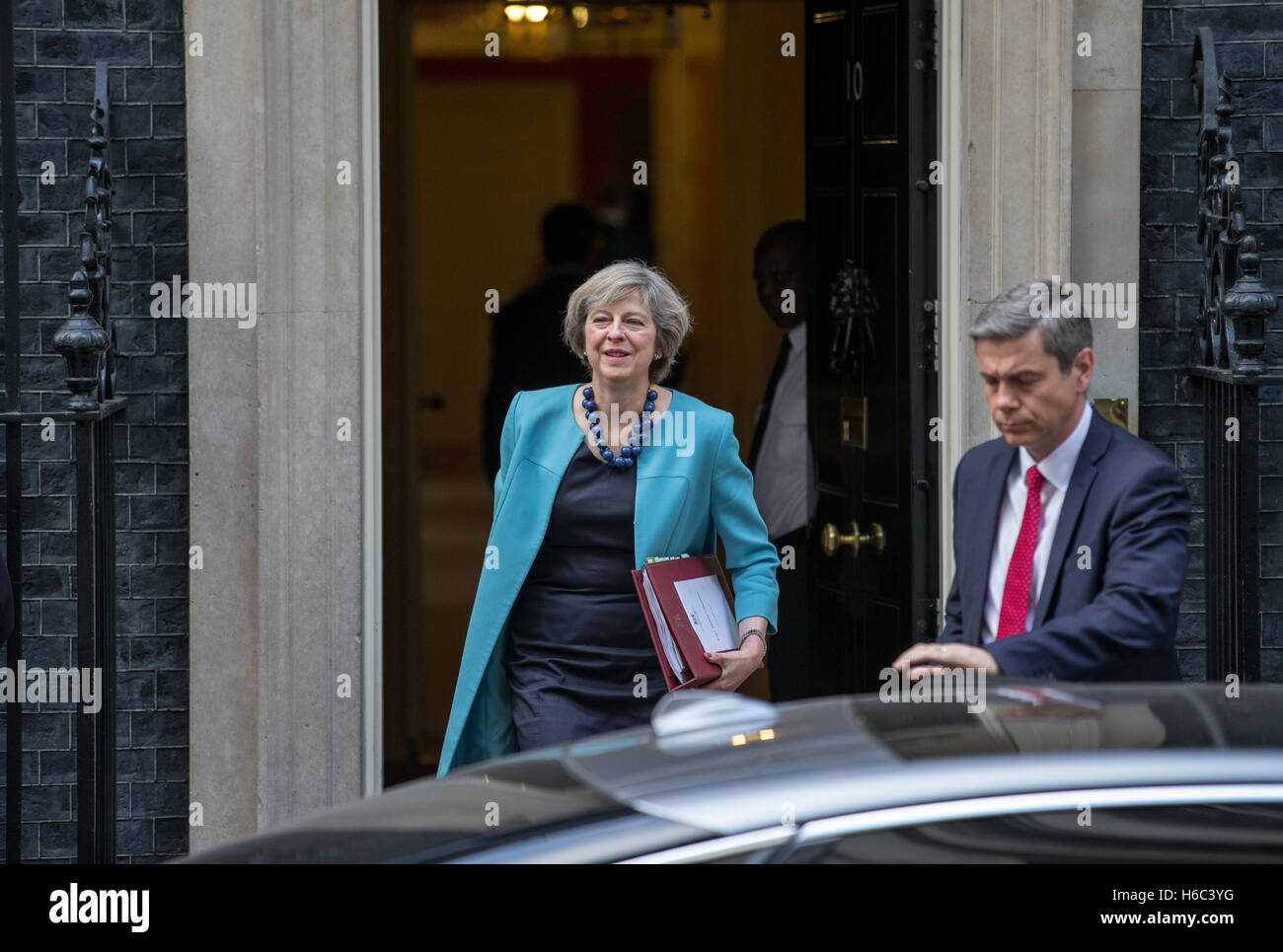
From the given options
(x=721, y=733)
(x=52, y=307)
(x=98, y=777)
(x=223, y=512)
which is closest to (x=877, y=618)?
(x=223, y=512)

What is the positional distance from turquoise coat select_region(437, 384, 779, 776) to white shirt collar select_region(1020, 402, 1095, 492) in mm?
1170

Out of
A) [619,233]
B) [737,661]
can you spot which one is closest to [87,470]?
[737,661]

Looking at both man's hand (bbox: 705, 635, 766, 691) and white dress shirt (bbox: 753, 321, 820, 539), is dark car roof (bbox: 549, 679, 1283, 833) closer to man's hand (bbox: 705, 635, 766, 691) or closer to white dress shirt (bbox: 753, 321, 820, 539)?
man's hand (bbox: 705, 635, 766, 691)

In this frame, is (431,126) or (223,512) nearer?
(223,512)

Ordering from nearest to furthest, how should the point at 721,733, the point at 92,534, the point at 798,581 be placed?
the point at 721,733
the point at 92,534
the point at 798,581

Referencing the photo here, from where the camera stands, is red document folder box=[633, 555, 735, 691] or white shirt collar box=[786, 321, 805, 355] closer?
red document folder box=[633, 555, 735, 691]

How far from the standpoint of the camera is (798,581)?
6.81m

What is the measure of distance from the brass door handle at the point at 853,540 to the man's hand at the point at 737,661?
1779 millimetres

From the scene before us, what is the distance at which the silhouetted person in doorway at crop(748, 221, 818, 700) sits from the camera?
6602mm

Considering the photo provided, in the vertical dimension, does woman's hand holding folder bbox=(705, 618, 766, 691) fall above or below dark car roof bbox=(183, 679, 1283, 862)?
below

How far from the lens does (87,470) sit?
16.4ft

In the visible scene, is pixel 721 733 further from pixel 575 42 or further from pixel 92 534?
pixel 575 42

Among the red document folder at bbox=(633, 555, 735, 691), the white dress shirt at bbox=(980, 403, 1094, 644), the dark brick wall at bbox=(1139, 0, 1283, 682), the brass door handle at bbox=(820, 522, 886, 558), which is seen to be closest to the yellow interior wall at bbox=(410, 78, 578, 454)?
the brass door handle at bbox=(820, 522, 886, 558)
